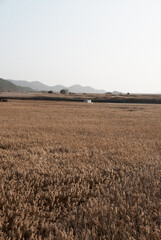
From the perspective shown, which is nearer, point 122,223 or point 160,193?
point 122,223

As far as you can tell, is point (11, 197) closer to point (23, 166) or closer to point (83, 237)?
point (83, 237)

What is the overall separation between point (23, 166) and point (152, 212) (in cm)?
361

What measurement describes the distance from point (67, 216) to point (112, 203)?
841mm

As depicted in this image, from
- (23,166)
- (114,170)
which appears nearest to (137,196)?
(114,170)

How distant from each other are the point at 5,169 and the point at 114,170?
2.92m

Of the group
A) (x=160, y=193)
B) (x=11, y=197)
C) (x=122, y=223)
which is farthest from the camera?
(x=160, y=193)

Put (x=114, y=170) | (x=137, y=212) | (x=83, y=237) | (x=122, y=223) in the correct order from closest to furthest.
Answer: (x=83, y=237) < (x=122, y=223) < (x=137, y=212) < (x=114, y=170)

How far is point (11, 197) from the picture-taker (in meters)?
3.99

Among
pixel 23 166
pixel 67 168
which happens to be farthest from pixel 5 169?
pixel 67 168

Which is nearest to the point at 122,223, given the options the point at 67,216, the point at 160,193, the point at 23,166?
the point at 67,216

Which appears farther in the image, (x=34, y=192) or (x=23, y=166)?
(x=23, y=166)

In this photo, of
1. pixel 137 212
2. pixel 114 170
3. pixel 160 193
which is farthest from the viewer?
pixel 114 170

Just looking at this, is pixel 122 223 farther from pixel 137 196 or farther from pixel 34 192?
pixel 34 192

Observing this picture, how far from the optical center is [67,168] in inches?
229
